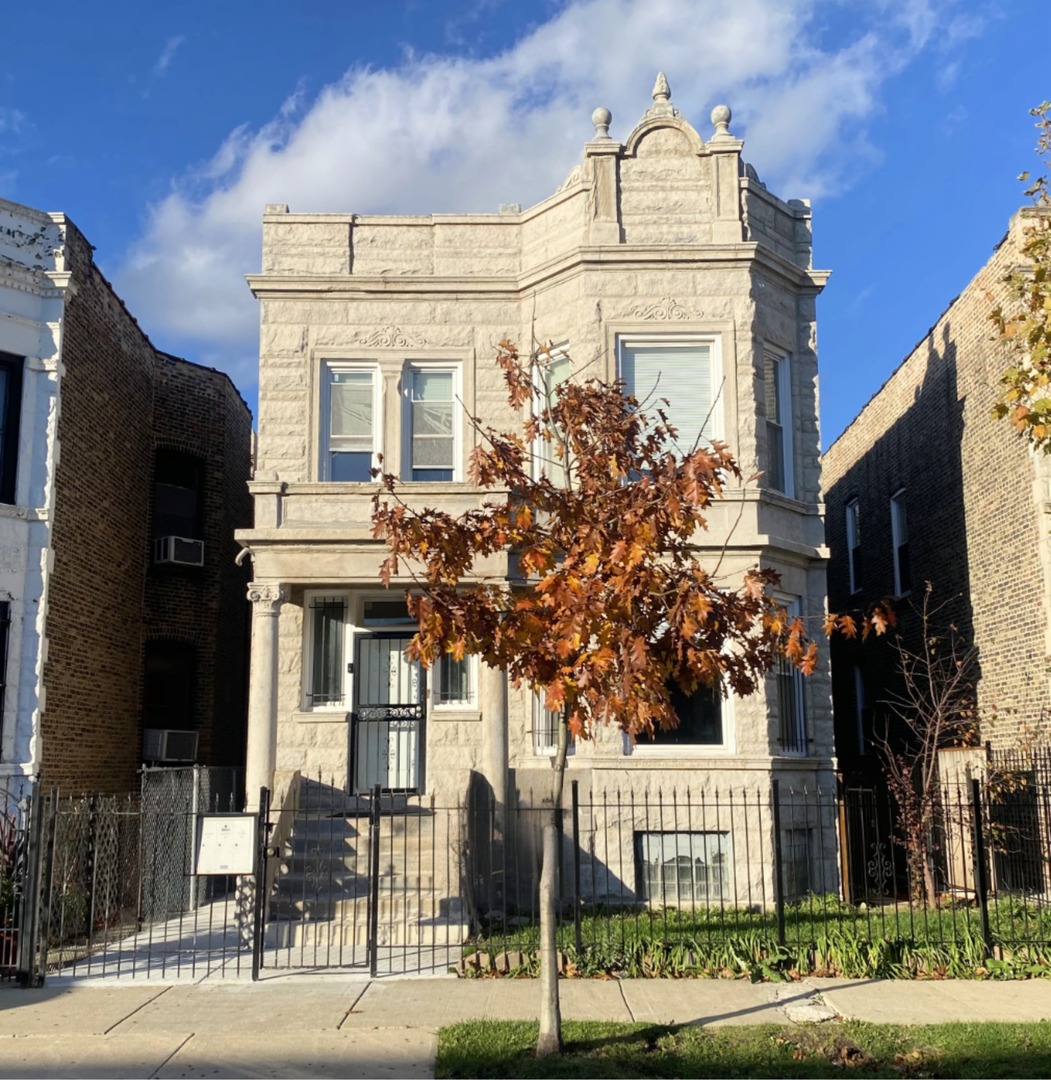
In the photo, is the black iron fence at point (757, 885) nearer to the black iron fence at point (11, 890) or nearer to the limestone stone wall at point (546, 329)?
the limestone stone wall at point (546, 329)

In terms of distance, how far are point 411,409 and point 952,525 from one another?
28.1 ft

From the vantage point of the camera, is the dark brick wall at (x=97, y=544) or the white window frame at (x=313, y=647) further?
the dark brick wall at (x=97, y=544)

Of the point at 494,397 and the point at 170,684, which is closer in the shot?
the point at 494,397

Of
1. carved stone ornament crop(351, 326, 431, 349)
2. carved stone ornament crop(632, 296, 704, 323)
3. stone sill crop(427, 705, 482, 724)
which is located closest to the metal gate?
stone sill crop(427, 705, 482, 724)

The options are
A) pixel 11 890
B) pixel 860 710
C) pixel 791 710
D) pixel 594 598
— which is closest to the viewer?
pixel 594 598

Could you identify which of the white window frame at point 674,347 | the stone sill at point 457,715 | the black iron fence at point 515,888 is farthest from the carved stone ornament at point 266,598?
the white window frame at point 674,347

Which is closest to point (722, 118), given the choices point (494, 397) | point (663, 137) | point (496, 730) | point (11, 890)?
point (663, 137)

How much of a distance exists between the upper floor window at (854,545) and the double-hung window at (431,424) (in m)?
10.4

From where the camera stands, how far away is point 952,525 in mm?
18375

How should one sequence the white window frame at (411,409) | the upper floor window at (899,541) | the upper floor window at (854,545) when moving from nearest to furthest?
the white window frame at (411,409), the upper floor window at (899,541), the upper floor window at (854,545)

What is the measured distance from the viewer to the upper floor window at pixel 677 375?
15062mm

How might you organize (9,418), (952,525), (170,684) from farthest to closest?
(170,684), (952,525), (9,418)

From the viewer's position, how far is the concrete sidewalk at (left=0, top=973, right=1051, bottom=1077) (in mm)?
8086

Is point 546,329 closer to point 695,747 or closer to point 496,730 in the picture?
point 496,730
